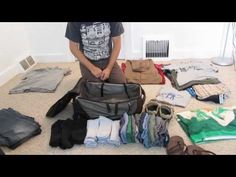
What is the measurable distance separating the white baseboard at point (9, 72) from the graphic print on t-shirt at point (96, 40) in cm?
103

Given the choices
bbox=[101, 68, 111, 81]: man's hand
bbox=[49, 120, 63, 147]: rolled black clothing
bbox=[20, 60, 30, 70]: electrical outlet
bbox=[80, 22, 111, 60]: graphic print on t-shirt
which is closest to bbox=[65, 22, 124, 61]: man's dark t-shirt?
bbox=[80, 22, 111, 60]: graphic print on t-shirt

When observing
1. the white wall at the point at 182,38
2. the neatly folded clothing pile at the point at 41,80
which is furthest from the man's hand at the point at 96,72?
the white wall at the point at 182,38

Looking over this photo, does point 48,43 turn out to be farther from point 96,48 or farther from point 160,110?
point 160,110

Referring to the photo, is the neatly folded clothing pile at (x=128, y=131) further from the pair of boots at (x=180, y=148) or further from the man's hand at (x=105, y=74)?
the man's hand at (x=105, y=74)

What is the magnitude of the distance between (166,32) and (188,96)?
3.25 feet

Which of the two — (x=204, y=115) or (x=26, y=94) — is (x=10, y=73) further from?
(x=204, y=115)

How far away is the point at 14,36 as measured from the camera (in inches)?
101

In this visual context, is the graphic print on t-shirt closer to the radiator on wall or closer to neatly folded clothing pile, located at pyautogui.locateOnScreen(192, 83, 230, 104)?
neatly folded clothing pile, located at pyautogui.locateOnScreen(192, 83, 230, 104)

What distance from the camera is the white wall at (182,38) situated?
8.68 feet

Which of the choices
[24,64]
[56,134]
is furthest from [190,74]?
A: [24,64]

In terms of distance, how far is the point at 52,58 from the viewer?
289 centimetres

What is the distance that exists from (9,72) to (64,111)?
3.23 ft

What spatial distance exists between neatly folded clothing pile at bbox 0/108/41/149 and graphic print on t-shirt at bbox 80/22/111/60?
65cm
